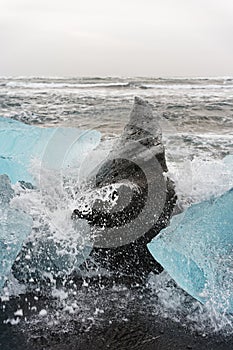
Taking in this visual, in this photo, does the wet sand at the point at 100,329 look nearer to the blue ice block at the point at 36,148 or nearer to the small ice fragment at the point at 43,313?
the small ice fragment at the point at 43,313

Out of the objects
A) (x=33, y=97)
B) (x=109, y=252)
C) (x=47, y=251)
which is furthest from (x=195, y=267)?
(x=33, y=97)

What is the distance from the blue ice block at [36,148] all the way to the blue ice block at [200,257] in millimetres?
1365

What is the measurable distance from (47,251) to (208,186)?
1.40m

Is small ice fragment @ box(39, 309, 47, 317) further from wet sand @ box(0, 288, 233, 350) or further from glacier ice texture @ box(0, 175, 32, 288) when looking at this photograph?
glacier ice texture @ box(0, 175, 32, 288)

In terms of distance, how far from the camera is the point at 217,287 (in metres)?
2.14

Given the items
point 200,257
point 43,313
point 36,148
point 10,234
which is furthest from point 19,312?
point 36,148

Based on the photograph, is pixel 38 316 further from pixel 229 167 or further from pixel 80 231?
pixel 229 167

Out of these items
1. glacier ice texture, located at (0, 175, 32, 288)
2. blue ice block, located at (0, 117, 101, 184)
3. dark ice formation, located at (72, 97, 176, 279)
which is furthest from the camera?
blue ice block, located at (0, 117, 101, 184)

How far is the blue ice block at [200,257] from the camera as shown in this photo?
2.14 metres

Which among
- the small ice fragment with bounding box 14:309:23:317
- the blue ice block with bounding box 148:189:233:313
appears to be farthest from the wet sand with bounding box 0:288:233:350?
the blue ice block with bounding box 148:189:233:313

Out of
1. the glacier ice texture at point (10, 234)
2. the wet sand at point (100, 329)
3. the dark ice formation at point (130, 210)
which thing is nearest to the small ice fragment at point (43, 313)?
the wet sand at point (100, 329)

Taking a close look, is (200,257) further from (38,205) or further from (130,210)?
(38,205)

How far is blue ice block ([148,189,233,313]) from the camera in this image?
2143 mm

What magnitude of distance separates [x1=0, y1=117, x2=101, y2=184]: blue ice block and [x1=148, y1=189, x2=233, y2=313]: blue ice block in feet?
4.48
